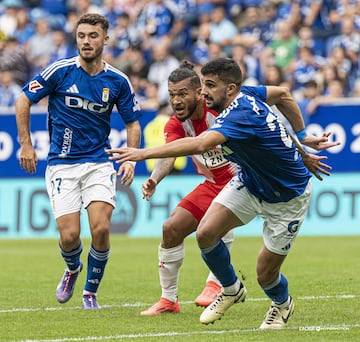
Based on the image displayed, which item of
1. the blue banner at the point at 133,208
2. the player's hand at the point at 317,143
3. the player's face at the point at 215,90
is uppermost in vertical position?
the player's face at the point at 215,90

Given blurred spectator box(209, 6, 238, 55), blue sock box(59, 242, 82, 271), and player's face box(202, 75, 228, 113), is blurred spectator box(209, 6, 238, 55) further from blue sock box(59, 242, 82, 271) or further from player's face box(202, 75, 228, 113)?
player's face box(202, 75, 228, 113)

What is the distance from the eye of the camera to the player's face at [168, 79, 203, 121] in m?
8.91

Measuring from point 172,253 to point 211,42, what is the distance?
42.0 ft

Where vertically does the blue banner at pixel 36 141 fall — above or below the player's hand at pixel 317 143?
below

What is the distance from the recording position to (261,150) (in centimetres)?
780

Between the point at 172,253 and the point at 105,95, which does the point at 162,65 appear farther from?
the point at 172,253

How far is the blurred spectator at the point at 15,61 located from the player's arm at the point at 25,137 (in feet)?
41.6

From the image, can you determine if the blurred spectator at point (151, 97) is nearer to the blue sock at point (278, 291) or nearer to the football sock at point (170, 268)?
the football sock at point (170, 268)

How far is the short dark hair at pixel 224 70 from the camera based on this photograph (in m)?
7.82

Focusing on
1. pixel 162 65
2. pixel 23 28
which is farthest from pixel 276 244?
pixel 23 28

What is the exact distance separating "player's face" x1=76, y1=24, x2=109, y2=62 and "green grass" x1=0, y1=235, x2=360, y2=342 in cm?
237

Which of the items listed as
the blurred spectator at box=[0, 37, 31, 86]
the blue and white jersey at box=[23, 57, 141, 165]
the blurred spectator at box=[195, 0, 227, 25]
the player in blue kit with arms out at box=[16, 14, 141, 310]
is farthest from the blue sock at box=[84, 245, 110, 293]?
the blurred spectator at box=[195, 0, 227, 25]

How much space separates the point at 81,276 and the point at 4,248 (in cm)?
418

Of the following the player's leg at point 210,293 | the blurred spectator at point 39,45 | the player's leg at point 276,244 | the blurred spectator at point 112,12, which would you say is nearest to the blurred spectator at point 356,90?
the blurred spectator at point 112,12
